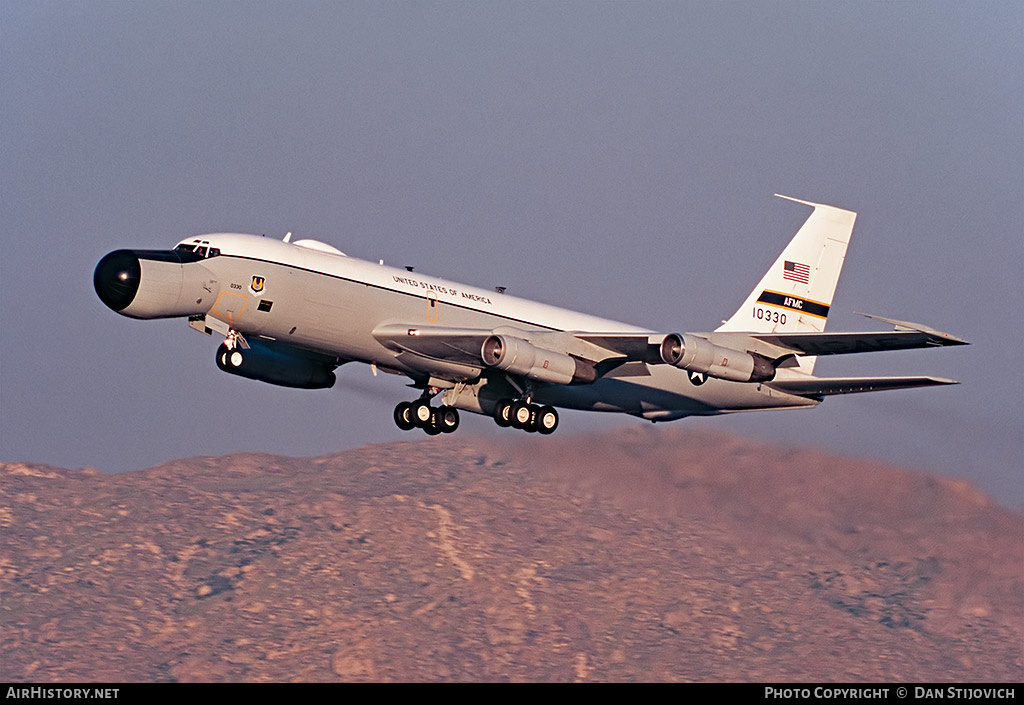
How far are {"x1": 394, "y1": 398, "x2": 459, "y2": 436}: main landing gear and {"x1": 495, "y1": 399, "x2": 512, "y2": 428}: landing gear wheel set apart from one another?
2.02m

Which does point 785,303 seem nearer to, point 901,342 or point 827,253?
point 827,253

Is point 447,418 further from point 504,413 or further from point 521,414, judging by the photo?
point 521,414

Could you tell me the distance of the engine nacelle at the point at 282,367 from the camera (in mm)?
50531

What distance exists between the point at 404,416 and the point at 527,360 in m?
6.52

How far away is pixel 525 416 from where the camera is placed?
1941 inches

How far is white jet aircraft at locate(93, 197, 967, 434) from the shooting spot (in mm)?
44281

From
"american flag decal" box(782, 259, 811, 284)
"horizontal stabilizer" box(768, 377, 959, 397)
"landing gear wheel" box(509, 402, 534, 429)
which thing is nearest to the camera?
"horizontal stabilizer" box(768, 377, 959, 397)

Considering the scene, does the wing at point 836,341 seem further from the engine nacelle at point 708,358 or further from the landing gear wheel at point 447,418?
the landing gear wheel at point 447,418

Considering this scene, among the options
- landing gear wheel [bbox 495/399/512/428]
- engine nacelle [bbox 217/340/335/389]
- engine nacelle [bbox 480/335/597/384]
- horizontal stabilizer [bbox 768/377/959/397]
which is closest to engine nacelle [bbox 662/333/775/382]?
engine nacelle [bbox 480/335/597/384]

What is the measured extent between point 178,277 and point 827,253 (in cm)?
2560

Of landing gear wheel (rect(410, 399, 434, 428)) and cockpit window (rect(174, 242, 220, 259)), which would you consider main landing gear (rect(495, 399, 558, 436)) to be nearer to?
landing gear wheel (rect(410, 399, 434, 428))

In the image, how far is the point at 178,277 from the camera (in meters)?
43.4

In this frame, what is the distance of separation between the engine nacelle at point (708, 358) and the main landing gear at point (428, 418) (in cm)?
829

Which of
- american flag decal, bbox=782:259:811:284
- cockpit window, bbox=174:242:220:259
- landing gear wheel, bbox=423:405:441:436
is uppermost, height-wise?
american flag decal, bbox=782:259:811:284
